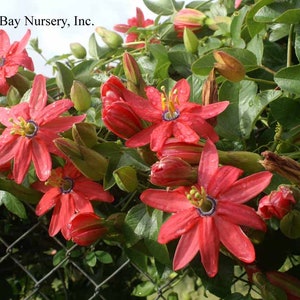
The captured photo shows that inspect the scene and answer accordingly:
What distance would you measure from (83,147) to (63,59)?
613mm

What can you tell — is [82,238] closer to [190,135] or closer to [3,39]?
[190,135]

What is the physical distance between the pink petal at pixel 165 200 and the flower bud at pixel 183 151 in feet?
0.13

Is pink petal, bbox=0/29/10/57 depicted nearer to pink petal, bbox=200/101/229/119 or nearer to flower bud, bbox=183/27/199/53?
flower bud, bbox=183/27/199/53

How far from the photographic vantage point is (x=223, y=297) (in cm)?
79

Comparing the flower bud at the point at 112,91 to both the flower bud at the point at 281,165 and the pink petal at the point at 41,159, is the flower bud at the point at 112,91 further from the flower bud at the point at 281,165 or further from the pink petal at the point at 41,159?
the flower bud at the point at 281,165

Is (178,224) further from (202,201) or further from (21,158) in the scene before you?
(21,158)

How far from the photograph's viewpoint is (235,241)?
0.62 metres

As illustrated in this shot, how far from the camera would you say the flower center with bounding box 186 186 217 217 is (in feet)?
2.09

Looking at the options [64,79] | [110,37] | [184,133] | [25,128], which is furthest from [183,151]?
[110,37]

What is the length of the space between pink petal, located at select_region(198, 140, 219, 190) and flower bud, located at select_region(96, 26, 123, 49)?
24.6 inches

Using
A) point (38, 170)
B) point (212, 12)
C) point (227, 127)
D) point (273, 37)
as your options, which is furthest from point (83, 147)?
point (212, 12)

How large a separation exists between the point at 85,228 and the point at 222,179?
0.20 meters

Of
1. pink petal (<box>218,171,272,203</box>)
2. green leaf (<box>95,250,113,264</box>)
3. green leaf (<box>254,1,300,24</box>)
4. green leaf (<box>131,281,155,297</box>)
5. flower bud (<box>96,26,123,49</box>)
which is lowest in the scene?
green leaf (<box>131,281,155,297</box>)

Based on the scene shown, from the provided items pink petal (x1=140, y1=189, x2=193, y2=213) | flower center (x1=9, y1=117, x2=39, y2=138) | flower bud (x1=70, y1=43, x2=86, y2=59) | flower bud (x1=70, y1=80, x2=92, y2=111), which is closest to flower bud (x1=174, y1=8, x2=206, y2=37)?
flower bud (x1=70, y1=43, x2=86, y2=59)
